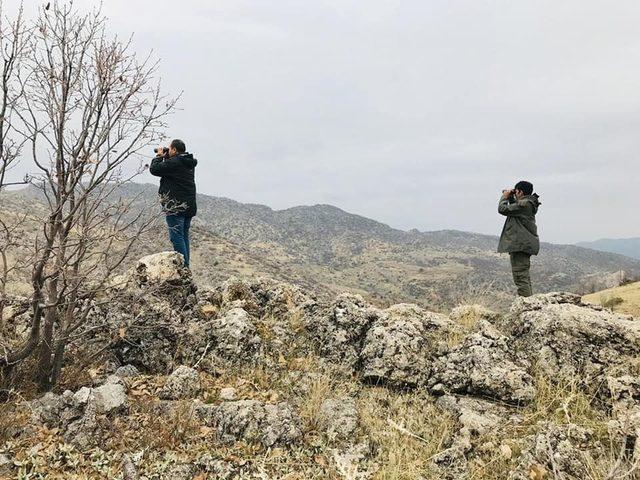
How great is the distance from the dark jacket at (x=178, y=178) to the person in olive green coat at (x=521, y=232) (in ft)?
18.7

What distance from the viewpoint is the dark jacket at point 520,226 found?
7812 millimetres

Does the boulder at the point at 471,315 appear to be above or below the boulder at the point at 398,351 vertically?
above

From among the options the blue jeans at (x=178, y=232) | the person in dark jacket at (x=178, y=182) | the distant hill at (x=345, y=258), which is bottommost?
the distant hill at (x=345, y=258)

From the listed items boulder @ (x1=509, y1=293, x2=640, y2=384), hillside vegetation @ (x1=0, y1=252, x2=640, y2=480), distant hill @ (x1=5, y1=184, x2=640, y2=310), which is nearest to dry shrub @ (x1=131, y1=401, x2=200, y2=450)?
hillside vegetation @ (x1=0, y1=252, x2=640, y2=480)

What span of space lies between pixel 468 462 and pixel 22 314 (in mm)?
5725

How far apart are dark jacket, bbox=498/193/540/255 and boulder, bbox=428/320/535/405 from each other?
2820mm

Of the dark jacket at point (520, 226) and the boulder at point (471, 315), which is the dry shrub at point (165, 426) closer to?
the boulder at point (471, 315)

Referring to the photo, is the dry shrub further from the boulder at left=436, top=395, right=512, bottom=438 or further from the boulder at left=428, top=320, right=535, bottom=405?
the boulder at left=428, top=320, right=535, bottom=405

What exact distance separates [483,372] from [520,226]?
3836mm

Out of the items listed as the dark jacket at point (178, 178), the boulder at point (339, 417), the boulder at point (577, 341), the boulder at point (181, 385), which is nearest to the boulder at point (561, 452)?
the boulder at point (577, 341)

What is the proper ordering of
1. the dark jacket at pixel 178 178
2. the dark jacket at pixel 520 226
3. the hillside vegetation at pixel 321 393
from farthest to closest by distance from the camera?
the dark jacket at pixel 520 226
the dark jacket at pixel 178 178
the hillside vegetation at pixel 321 393

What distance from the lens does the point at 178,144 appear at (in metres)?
7.53

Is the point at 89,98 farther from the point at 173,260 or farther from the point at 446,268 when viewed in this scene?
the point at 446,268

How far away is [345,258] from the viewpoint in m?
70.6
